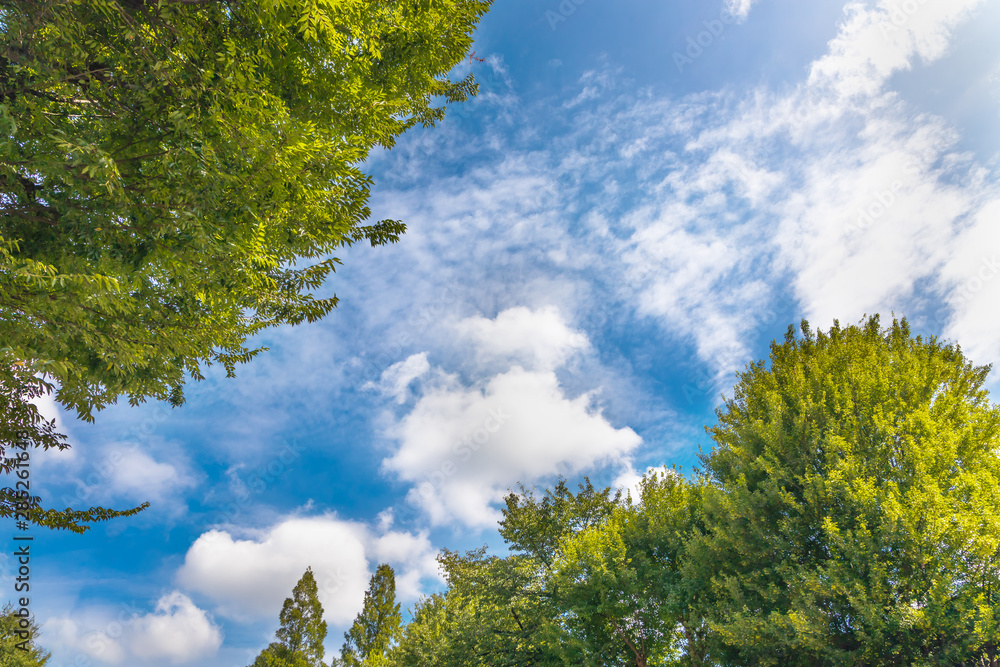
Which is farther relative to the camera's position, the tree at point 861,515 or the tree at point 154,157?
the tree at point 861,515

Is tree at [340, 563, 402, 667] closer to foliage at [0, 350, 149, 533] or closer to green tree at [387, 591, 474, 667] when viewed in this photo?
green tree at [387, 591, 474, 667]

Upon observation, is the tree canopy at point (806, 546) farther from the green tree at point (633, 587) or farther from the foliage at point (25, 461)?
the foliage at point (25, 461)

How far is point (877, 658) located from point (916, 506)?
355 centimetres

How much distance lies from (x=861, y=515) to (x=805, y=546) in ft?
7.51

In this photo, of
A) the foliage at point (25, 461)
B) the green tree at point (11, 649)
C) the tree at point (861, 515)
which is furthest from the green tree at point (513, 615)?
the green tree at point (11, 649)

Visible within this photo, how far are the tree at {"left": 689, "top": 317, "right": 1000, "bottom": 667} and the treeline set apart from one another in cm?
5

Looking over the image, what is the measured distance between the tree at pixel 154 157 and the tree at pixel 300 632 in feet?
129

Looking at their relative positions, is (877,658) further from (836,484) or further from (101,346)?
(101,346)

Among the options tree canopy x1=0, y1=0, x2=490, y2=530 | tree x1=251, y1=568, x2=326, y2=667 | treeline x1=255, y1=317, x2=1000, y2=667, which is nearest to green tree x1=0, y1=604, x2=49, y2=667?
tree x1=251, y1=568, x2=326, y2=667

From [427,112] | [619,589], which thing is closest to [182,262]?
[427,112]

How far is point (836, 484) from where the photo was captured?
11.0 metres

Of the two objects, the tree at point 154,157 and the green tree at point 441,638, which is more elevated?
the tree at point 154,157

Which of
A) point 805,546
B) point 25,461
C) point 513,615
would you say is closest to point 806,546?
point 805,546

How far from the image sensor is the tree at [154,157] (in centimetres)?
437
